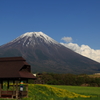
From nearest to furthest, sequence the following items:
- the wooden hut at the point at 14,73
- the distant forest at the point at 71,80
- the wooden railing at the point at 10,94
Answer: the wooden hut at the point at 14,73 → the wooden railing at the point at 10,94 → the distant forest at the point at 71,80

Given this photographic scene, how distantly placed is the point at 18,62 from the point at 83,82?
197 feet

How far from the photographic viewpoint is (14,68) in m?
33.9

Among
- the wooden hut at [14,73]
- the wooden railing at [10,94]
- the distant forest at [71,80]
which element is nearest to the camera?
the wooden hut at [14,73]

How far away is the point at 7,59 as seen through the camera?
35.1 metres

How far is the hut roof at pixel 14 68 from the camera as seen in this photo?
1298 inches

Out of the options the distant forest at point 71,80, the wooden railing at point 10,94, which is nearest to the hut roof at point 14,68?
the wooden railing at point 10,94

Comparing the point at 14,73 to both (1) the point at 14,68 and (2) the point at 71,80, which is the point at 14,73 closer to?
(1) the point at 14,68

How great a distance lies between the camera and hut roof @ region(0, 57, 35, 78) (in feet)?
108

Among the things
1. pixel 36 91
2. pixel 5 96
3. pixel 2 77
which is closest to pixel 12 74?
pixel 2 77

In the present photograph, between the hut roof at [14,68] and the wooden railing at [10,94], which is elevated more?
the hut roof at [14,68]

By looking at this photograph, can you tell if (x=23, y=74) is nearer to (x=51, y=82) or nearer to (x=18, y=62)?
(x=18, y=62)

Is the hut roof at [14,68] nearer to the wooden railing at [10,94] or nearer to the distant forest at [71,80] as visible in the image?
the wooden railing at [10,94]

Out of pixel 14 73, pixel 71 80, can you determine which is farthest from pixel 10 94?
pixel 71 80

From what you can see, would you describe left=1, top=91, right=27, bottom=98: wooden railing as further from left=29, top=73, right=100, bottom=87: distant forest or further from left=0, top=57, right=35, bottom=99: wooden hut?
left=29, top=73, right=100, bottom=87: distant forest
